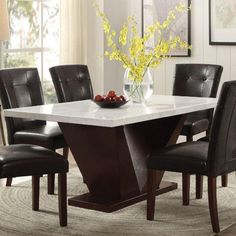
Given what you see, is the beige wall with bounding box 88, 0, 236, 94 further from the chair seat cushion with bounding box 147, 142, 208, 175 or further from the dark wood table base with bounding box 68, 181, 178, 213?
the chair seat cushion with bounding box 147, 142, 208, 175

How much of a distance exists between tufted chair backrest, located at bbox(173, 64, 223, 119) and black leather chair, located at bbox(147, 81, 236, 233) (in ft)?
→ 4.61

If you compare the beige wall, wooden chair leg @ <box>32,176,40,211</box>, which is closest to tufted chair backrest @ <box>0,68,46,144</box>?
wooden chair leg @ <box>32,176,40,211</box>

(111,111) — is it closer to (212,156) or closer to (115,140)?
(115,140)

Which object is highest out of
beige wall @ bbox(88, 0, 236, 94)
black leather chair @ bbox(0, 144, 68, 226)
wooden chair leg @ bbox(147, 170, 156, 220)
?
beige wall @ bbox(88, 0, 236, 94)

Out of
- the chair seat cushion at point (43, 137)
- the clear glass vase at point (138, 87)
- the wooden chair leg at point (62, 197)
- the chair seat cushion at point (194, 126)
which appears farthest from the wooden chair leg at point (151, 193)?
the chair seat cushion at point (194, 126)

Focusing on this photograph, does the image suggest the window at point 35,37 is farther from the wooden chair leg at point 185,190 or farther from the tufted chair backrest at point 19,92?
the wooden chair leg at point 185,190

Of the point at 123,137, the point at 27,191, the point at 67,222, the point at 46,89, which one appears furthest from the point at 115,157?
the point at 46,89

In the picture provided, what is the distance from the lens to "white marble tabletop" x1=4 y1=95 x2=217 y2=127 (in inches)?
159

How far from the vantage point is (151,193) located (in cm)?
430

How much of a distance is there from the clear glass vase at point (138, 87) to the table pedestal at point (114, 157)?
0.23m

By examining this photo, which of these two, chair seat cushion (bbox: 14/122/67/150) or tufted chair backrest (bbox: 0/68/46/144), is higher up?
tufted chair backrest (bbox: 0/68/46/144)

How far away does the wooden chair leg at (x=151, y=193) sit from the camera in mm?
4289

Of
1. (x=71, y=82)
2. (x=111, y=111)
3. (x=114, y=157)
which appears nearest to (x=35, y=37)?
(x=71, y=82)

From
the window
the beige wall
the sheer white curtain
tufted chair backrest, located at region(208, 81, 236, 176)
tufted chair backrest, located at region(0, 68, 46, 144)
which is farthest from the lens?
the sheer white curtain
